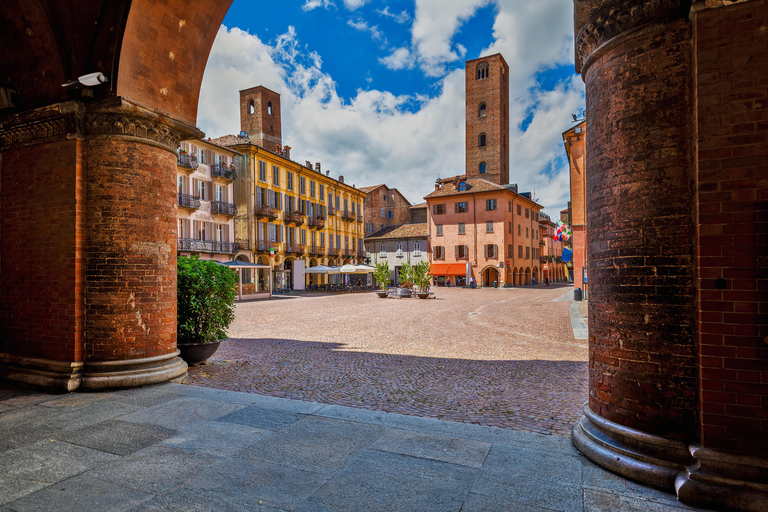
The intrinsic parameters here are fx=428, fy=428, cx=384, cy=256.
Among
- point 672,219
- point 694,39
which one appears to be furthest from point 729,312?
point 694,39

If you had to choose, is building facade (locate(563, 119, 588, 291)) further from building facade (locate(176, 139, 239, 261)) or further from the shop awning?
building facade (locate(176, 139, 239, 261))

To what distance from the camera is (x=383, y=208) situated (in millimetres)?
58406

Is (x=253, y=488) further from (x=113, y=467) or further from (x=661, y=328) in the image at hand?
(x=661, y=328)

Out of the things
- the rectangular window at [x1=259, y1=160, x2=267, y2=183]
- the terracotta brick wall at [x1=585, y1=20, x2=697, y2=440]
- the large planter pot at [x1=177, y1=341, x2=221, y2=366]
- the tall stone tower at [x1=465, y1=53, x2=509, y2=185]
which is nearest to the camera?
the terracotta brick wall at [x1=585, y1=20, x2=697, y2=440]

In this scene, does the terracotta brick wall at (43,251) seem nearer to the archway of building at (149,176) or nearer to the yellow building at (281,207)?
the archway of building at (149,176)

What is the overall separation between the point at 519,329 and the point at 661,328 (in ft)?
31.5

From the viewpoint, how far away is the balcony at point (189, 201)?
28.2 meters

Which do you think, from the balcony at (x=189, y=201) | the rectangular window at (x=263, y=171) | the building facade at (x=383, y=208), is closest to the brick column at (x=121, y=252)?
the balcony at (x=189, y=201)

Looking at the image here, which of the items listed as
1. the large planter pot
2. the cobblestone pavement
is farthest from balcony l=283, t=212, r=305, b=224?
the large planter pot

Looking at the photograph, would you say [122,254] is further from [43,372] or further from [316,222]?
[316,222]

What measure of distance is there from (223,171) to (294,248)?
9958mm

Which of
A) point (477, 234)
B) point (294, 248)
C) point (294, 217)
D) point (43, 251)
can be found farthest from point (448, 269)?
point (43, 251)

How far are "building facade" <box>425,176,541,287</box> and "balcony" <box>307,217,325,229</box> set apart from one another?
12.6m

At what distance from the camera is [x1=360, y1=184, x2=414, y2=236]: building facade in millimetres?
57500
